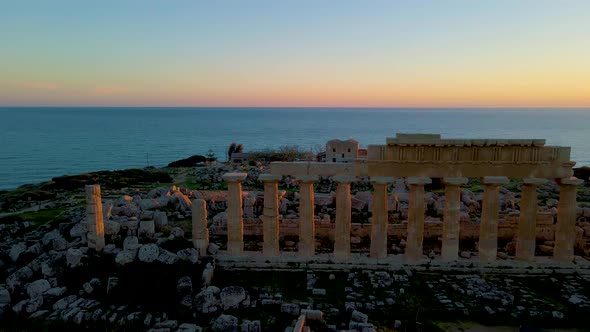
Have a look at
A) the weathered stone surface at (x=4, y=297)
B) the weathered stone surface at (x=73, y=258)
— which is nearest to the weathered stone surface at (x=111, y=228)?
the weathered stone surface at (x=73, y=258)

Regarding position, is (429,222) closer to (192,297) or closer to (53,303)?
(192,297)

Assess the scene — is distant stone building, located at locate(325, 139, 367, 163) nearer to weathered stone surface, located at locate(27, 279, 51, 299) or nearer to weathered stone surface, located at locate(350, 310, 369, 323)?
weathered stone surface, located at locate(350, 310, 369, 323)

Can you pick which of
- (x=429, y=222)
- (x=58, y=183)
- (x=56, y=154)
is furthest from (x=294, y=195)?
(x=56, y=154)

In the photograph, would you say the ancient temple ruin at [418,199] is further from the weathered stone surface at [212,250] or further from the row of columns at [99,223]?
the weathered stone surface at [212,250]

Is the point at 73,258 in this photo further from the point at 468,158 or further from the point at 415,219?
the point at 468,158

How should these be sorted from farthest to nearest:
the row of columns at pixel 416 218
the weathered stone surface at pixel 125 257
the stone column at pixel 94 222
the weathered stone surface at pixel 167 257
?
the stone column at pixel 94 222 → the row of columns at pixel 416 218 → the weathered stone surface at pixel 167 257 → the weathered stone surface at pixel 125 257

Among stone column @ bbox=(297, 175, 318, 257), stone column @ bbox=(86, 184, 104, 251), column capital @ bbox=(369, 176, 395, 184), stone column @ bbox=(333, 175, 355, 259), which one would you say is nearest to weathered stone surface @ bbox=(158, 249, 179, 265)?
stone column @ bbox=(86, 184, 104, 251)

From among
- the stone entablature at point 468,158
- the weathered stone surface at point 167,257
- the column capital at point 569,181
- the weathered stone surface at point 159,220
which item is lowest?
the weathered stone surface at point 167,257
